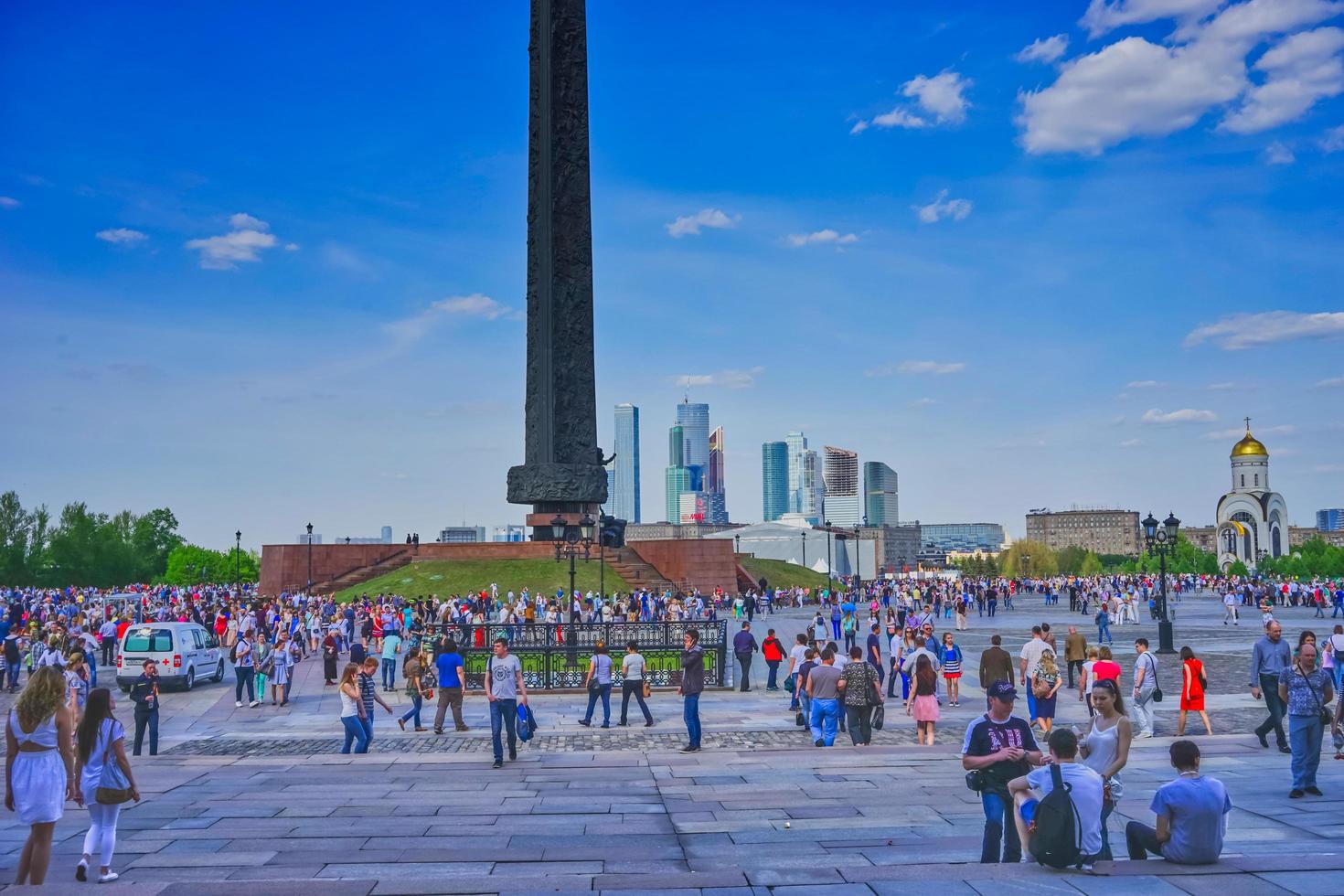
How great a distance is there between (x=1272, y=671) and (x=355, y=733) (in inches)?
485

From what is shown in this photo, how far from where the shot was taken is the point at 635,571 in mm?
53281

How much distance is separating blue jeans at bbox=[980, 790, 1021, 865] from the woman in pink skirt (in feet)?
25.5

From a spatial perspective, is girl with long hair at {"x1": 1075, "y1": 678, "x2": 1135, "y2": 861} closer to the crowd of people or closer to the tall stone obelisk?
the crowd of people

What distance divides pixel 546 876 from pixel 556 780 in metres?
5.18

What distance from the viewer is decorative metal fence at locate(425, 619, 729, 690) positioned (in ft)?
74.5

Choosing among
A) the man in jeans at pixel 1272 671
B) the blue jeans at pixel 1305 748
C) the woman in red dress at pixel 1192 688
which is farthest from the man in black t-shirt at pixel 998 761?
the woman in red dress at pixel 1192 688

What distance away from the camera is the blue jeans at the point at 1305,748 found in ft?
36.0

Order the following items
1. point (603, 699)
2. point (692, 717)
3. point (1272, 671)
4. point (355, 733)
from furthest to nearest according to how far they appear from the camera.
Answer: point (603, 699), point (355, 733), point (692, 717), point (1272, 671)

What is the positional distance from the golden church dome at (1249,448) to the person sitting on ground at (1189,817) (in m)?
163

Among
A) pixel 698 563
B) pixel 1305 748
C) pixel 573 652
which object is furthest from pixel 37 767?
pixel 698 563

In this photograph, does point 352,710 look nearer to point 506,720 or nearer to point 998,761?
point 506,720

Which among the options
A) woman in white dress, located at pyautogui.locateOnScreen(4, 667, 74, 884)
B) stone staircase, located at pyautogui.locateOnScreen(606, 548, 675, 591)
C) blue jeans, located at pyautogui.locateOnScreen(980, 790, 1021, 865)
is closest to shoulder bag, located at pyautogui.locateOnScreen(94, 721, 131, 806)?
woman in white dress, located at pyautogui.locateOnScreen(4, 667, 74, 884)

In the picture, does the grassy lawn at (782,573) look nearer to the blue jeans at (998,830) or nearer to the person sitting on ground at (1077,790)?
the blue jeans at (998,830)

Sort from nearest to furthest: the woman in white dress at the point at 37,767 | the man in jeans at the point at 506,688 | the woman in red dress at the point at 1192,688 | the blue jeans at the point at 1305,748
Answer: the woman in white dress at the point at 37,767, the blue jeans at the point at 1305,748, the man in jeans at the point at 506,688, the woman in red dress at the point at 1192,688
